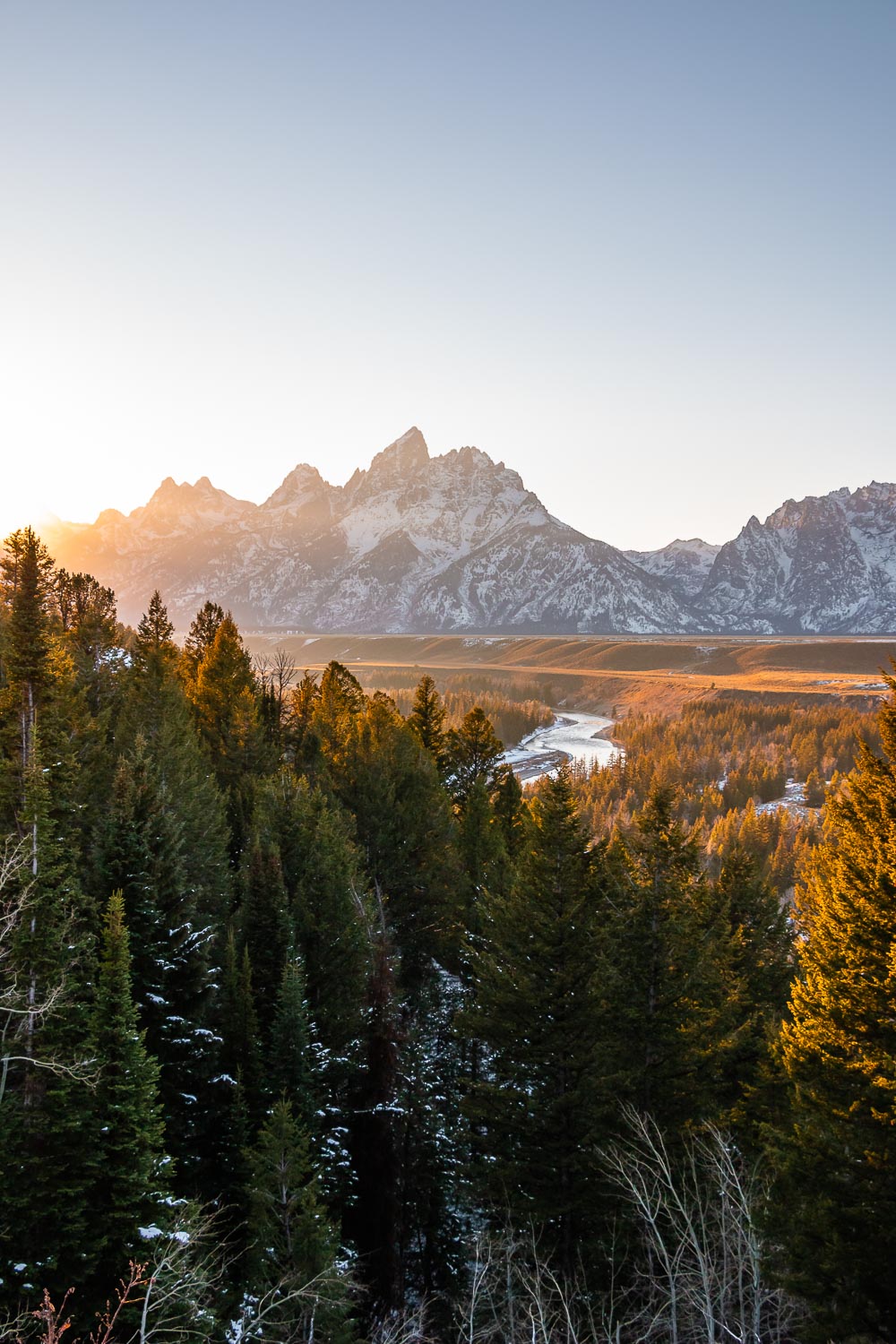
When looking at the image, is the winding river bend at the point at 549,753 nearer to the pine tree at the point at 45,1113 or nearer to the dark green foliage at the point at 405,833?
the dark green foliage at the point at 405,833

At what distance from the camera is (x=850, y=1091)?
14602mm

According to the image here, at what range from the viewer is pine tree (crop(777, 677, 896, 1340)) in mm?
13258

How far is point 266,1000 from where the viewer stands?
881 inches

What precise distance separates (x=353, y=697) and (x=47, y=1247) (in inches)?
1663

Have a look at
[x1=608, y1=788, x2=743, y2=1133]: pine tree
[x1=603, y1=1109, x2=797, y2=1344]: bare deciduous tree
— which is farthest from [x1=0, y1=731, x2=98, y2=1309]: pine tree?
[x1=608, y1=788, x2=743, y2=1133]: pine tree

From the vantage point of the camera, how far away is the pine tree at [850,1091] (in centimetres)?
1326

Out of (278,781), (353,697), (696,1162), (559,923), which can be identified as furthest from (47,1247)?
(353,697)

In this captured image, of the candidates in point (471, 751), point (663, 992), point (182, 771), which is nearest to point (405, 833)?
point (182, 771)

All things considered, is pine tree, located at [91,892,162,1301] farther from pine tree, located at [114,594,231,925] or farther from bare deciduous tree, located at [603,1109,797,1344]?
bare deciduous tree, located at [603,1109,797,1344]

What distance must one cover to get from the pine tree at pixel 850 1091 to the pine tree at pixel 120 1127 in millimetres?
11851

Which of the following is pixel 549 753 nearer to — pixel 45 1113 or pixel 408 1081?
pixel 408 1081

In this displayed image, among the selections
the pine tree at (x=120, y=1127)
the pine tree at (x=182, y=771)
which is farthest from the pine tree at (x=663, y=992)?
the pine tree at (x=182, y=771)

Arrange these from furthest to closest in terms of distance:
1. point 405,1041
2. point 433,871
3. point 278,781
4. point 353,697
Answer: point 353,697 → point 433,871 → point 278,781 → point 405,1041

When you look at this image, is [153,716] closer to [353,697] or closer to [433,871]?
[433,871]
